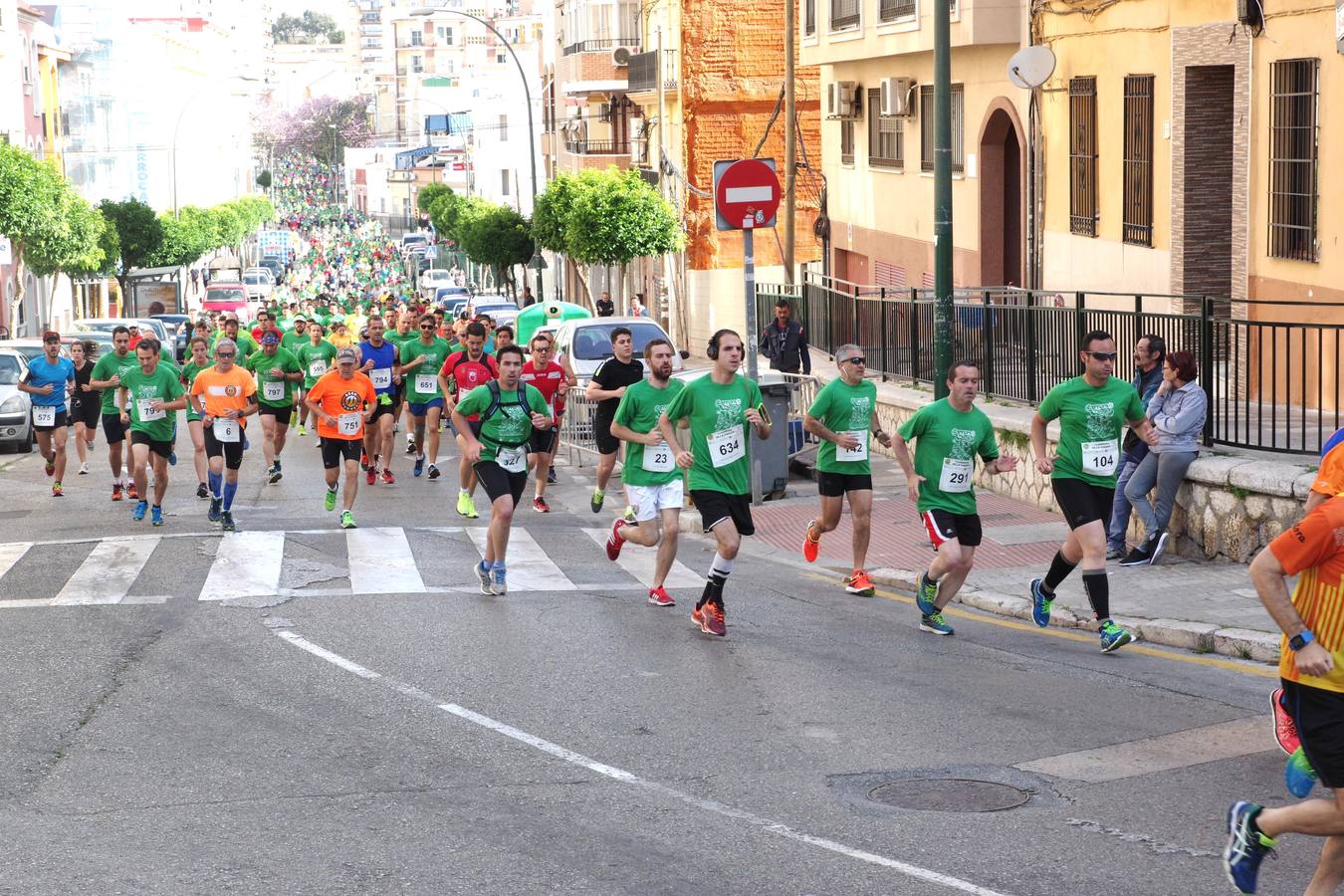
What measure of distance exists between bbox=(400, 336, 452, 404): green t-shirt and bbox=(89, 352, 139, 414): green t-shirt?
137 inches

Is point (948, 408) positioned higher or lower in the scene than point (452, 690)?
higher

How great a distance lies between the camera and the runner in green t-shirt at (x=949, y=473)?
11.2 meters

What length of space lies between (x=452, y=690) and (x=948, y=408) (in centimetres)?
374

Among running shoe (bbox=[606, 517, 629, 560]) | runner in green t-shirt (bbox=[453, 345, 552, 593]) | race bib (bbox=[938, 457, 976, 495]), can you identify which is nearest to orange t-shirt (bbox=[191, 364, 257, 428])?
runner in green t-shirt (bbox=[453, 345, 552, 593])

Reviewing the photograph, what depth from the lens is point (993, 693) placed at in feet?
30.9

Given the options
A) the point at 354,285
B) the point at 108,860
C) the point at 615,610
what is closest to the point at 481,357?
the point at 615,610

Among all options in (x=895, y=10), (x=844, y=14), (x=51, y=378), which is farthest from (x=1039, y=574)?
(x=844, y=14)

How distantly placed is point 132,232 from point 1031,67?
5966cm

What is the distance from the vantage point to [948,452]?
37.1ft

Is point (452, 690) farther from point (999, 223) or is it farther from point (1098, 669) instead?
point (999, 223)

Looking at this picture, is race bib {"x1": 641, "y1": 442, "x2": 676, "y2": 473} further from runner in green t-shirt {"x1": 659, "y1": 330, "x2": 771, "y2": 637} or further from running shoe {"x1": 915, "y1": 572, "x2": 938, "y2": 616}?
running shoe {"x1": 915, "y1": 572, "x2": 938, "y2": 616}

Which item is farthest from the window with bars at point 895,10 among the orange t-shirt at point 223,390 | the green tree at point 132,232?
the green tree at point 132,232

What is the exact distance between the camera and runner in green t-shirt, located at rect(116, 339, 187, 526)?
17.2 metres

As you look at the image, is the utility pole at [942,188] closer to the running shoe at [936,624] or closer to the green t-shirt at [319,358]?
the running shoe at [936,624]
